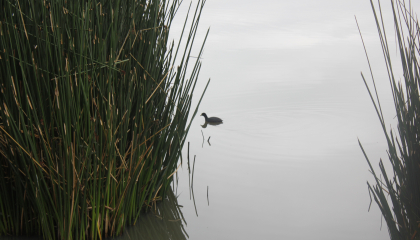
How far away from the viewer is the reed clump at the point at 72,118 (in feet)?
4.44

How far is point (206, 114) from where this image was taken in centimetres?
367

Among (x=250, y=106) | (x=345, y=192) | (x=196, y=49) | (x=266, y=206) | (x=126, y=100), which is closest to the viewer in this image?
(x=126, y=100)

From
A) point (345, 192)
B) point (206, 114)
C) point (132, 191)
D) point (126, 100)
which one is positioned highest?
point (126, 100)

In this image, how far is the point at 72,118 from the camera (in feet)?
4.57

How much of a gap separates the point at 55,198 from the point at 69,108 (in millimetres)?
324

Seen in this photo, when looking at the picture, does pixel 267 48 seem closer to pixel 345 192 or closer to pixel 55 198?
pixel 345 192

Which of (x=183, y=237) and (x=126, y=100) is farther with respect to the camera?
(x=183, y=237)

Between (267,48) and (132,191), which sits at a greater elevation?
(132,191)

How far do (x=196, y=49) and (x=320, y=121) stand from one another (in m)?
2.40

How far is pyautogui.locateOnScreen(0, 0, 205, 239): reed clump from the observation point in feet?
4.44

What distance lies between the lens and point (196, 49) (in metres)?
5.44

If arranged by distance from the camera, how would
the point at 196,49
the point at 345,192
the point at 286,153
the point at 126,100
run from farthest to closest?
the point at 196,49 → the point at 286,153 → the point at 345,192 → the point at 126,100

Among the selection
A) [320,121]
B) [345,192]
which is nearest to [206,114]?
[320,121]

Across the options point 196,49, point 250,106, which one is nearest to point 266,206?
point 250,106
